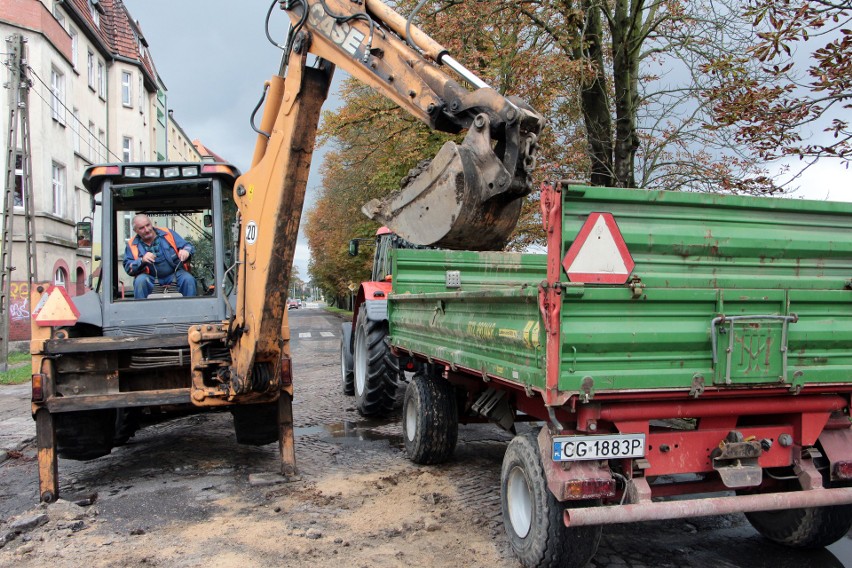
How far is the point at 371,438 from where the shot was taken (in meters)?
7.19

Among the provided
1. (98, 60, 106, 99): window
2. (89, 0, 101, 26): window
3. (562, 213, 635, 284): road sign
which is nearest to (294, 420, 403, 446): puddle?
(562, 213, 635, 284): road sign

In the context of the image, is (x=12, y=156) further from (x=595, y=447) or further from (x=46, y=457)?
(x=595, y=447)

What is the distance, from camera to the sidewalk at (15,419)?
286 inches

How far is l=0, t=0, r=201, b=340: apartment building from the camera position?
61.3 feet

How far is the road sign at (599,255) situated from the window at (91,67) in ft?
89.4

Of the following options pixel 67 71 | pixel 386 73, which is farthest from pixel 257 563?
pixel 67 71

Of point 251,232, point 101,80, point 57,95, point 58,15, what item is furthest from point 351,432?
point 101,80

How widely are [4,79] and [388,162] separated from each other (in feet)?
35.5

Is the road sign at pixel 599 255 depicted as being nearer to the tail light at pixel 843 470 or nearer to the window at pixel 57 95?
the tail light at pixel 843 470

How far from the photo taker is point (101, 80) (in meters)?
28.5

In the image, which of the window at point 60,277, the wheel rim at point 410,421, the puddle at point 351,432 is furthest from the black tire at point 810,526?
the window at point 60,277

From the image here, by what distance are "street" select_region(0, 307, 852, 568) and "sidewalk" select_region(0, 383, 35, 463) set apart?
1.39 feet

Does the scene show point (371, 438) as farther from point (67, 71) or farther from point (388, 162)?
point (67, 71)

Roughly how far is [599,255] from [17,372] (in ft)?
44.7
